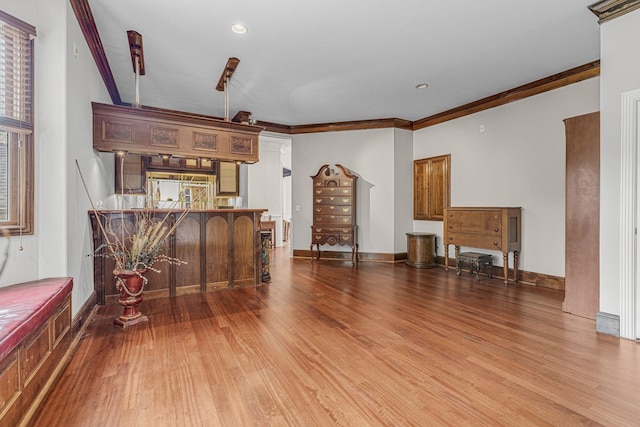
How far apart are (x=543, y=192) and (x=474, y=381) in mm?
3423

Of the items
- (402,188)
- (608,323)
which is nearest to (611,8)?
(608,323)

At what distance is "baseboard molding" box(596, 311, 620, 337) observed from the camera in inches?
105

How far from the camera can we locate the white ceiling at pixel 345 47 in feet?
9.14

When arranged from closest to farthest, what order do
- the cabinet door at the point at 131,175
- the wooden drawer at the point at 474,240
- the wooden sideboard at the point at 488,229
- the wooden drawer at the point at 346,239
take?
the wooden sideboard at the point at 488,229 → the wooden drawer at the point at 474,240 → the cabinet door at the point at 131,175 → the wooden drawer at the point at 346,239

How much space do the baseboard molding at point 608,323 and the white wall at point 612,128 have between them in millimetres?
45

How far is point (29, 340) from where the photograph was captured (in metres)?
1.68

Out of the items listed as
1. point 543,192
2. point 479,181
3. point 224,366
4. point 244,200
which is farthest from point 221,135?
point 543,192

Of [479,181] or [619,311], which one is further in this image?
[479,181]

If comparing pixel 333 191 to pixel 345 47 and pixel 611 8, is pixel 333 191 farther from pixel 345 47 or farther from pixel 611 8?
pixel 611 8

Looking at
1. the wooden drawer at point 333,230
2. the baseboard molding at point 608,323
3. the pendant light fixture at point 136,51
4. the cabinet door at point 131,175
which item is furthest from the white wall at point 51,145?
the baseboard molding at point 608,323

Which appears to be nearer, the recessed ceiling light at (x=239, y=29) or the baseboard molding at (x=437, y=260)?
the recessed ceiling light at (x=239, y=29)

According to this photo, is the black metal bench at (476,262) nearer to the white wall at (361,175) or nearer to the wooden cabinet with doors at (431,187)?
the wooden cabinet with doors at (431,187)

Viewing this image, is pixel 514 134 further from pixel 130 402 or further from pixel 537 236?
pixel 130 402

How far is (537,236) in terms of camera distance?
4410 mm
